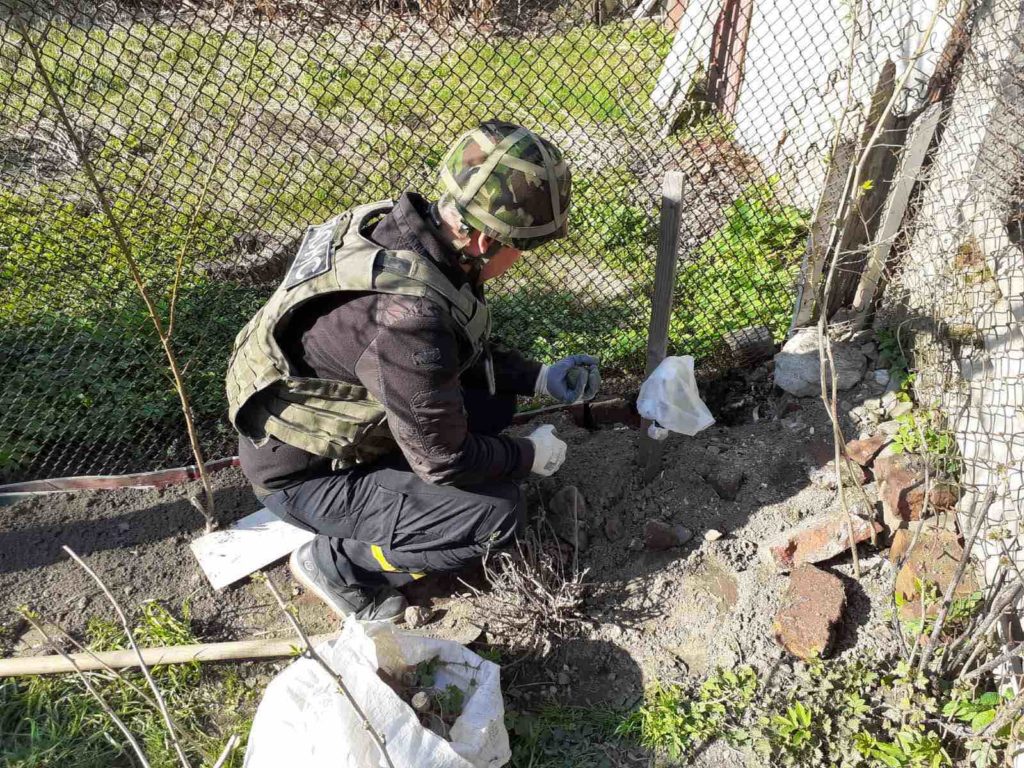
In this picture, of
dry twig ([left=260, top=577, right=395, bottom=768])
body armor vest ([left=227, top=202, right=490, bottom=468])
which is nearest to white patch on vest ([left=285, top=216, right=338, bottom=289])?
body armor vest ([left=227, top=202, right=490, bottom=468])

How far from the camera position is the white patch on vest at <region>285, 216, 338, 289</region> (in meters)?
2.20

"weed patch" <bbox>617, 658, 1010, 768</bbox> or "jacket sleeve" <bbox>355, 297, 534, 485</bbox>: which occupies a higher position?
"jacket sleeve" <bbox>355, 297, 534, 485</bbox>

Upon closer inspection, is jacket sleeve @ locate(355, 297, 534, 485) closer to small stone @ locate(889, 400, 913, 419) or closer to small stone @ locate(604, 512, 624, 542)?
small stone @ locate(604, 512, 624, 542)

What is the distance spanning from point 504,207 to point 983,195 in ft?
5.70

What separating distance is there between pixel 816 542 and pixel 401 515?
4.65ft

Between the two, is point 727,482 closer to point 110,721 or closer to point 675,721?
point 675,721

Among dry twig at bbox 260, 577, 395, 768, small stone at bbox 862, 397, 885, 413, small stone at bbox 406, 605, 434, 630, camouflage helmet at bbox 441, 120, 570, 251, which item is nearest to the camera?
dry twig at bbox 260, 577, 395, 768

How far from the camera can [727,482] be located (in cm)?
285

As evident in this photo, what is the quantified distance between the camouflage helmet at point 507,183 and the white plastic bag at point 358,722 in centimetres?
123

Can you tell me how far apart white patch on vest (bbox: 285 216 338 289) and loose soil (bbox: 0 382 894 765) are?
126 centimetres

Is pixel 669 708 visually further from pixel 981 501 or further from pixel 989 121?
pixel 989 121

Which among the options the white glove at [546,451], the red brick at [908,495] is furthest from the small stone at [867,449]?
the white glove at [546,451]

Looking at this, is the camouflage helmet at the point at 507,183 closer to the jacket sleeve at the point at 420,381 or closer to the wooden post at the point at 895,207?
the jacket sleeve at the point at 420,381

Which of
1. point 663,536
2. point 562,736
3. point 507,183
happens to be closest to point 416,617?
point 562,736
